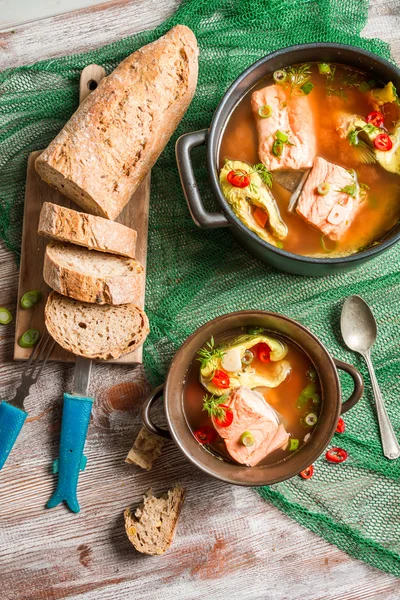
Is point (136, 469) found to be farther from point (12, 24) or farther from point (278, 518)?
point (12, 24)

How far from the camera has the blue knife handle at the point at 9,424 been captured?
2795 mm

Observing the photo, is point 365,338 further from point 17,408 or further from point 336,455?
point 17,408

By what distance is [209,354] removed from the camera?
2723mm

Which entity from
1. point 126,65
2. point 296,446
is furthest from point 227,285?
point 126,65

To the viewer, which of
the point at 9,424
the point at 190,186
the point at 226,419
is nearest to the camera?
the point at 190,186

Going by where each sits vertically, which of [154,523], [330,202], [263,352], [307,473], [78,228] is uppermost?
[330,202]

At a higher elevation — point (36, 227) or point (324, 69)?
point (324, 69)

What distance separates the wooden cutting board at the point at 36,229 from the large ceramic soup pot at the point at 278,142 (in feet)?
1.44

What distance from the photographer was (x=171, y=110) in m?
2.71

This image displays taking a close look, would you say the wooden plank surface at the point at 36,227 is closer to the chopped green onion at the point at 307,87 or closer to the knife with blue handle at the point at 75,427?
the knife with blue handle at the point at 75,427

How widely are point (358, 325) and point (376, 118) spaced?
0.93 m

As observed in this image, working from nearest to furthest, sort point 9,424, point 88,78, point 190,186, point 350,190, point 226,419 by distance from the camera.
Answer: point 190,186
point 350,190
point 226,419
point 9,424
point 88,78

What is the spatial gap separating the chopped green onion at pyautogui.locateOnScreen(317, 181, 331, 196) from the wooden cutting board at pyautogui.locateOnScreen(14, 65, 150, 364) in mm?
804

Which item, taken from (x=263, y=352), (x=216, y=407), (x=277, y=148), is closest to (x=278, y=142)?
(x=277, y=148)
